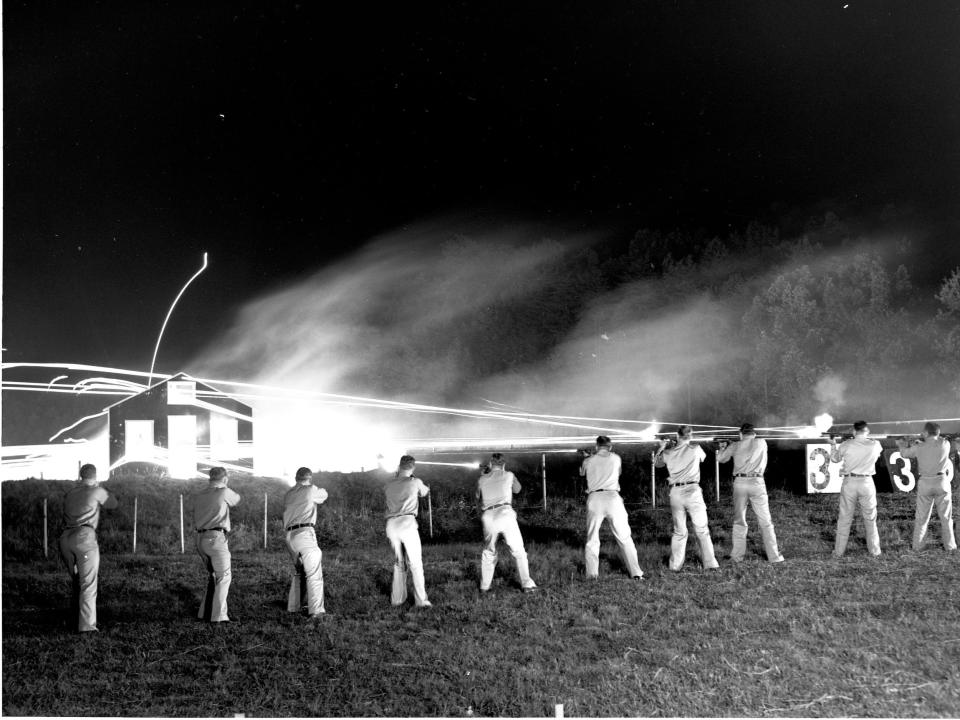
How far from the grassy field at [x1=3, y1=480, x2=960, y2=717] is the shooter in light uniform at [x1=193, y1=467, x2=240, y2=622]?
39 centimetres

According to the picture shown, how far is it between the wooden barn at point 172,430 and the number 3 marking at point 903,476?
14680 millimetres

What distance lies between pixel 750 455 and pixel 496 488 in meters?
4.02

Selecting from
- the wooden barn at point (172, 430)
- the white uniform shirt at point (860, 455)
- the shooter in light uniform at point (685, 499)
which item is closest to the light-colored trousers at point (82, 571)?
the shooter in light uniform at point (685, 499)

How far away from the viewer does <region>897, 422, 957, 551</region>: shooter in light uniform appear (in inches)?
563

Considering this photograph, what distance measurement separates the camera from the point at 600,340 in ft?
181

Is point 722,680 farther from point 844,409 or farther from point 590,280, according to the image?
point 590,280

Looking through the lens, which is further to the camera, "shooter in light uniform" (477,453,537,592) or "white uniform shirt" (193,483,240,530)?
"shooter in light uniform" (477,453,537,592)

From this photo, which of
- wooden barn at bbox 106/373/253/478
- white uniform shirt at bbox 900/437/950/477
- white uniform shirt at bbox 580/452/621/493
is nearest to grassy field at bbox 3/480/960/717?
white uniform shirt at bbox 900/437/950/477

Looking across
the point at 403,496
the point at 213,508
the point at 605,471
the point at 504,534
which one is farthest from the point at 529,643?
the point at 213,508

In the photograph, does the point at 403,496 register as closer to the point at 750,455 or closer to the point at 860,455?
the point at 750,455

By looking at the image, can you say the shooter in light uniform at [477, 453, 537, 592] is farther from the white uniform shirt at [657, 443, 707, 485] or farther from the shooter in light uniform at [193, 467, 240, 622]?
the shooter in light uniform at [193, 467, 240, 622]

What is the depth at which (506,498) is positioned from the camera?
43.3 feet

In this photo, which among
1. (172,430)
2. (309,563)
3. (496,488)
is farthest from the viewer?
(172,430)

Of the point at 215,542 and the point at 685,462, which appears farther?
the point at 685,462
